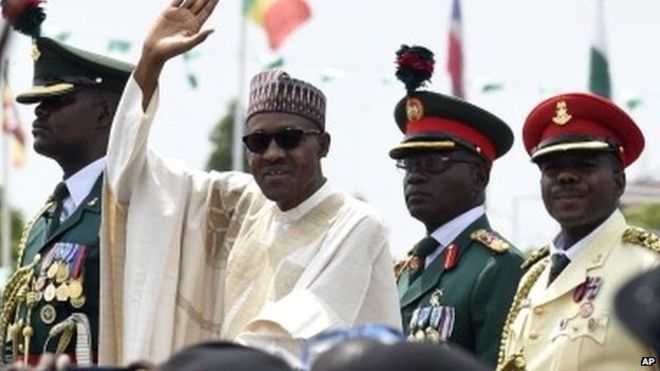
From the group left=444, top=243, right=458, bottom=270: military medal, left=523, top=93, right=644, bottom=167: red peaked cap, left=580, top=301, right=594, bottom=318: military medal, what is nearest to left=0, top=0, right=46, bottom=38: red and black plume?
left=444, top=243, right=458, bottom=270: military medal

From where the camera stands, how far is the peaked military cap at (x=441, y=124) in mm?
8633

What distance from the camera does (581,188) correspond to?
7719 millimetres

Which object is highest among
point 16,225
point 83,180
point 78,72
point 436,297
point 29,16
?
point 29,16

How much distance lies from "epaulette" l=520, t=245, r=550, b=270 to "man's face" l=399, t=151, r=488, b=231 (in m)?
0.41

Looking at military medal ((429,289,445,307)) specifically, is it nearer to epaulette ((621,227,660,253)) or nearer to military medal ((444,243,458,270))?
military medal ((444,243,458,270))

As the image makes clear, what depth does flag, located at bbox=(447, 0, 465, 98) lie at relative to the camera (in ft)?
74.5

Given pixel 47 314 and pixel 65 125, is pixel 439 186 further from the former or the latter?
pixel 47 314

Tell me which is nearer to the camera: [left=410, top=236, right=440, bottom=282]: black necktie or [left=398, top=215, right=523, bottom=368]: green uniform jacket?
[left=398, top=215, right=523, bottom=368]: green uniform jacket

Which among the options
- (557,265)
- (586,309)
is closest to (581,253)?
(557,265)

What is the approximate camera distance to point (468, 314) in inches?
323

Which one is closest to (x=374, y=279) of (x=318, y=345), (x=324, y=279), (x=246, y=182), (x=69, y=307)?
(x=324, y=279)

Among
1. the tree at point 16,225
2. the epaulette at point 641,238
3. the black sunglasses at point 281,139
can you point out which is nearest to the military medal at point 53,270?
the black sunglasses at point 281,139

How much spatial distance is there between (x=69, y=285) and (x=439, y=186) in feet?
4.86

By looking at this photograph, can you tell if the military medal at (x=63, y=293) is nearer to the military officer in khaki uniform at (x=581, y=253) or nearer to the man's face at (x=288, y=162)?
the man's face at (x=288, y=162)
